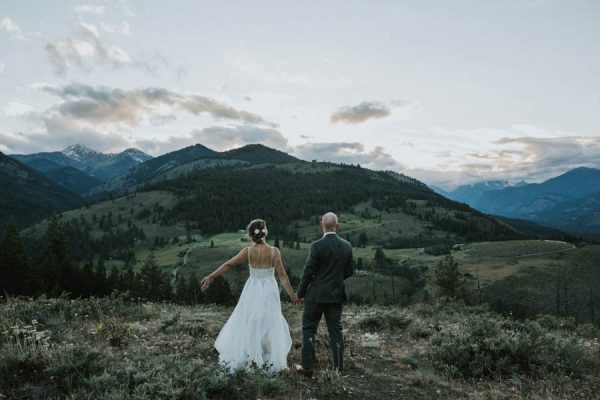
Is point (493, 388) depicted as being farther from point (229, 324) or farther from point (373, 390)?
point (229, 324)

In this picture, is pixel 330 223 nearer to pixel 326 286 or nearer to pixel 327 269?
pixel 327 269

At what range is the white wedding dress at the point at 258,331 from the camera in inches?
334

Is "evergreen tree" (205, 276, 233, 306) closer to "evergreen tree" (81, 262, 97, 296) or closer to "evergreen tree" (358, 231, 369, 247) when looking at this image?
"evergreen tree" (81, 262, 97, 296)

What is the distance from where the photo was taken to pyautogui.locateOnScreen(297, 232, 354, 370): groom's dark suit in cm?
844

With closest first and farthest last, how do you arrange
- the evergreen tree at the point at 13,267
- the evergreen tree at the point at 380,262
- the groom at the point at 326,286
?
Answer: the groom at the point at 326,286 → the evergreen tree at the point at 13,267 → the evergreen tree at the point at 380,262

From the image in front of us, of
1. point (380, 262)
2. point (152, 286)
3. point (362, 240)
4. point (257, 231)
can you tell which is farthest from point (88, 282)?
point (362, 240)

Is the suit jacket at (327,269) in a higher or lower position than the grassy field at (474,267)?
higher

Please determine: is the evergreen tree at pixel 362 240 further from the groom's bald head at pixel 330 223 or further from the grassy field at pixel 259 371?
the groom's bald head at pixel 330 223

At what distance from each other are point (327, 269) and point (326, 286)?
0.36 meters

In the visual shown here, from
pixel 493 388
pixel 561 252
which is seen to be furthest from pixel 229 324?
pixel 561 252

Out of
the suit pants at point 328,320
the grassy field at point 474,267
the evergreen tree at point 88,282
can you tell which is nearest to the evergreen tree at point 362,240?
the grassy field at point 474,267

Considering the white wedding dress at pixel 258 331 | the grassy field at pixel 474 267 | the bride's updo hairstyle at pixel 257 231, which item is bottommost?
the grassy field at pixel 474 267

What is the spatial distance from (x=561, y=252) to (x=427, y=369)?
6068 inches

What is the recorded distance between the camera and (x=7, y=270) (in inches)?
1737
